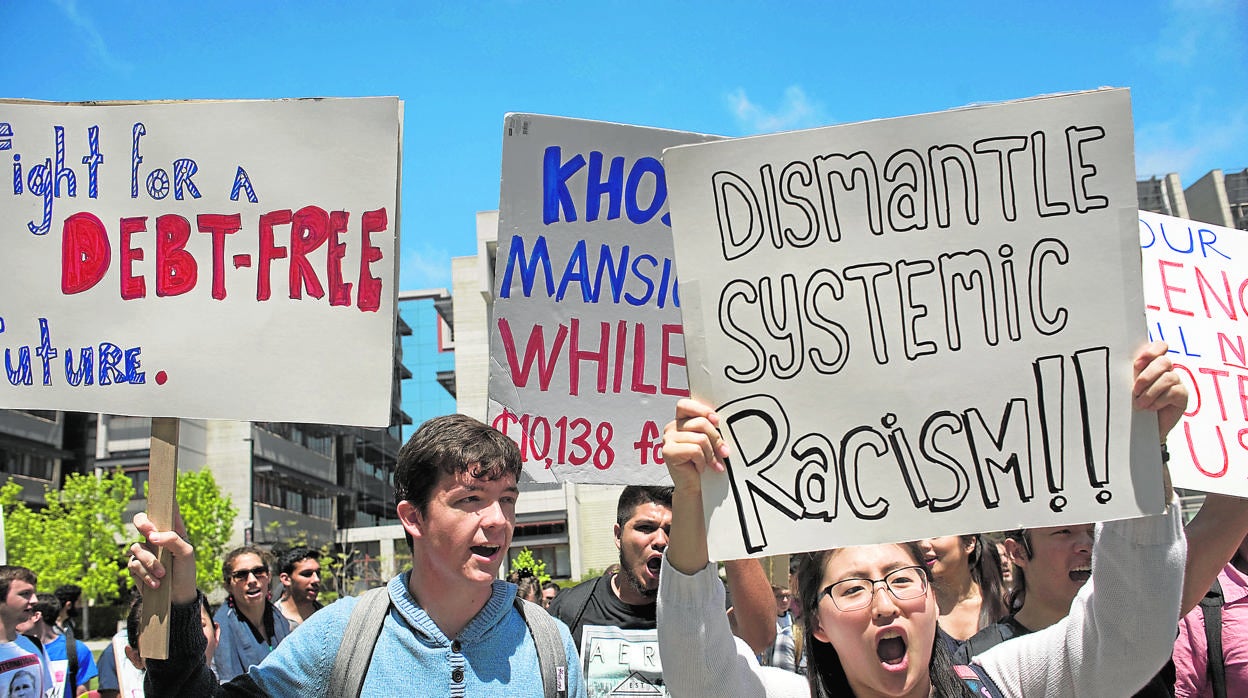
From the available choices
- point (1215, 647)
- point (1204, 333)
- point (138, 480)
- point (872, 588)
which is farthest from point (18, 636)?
point (138, 480)

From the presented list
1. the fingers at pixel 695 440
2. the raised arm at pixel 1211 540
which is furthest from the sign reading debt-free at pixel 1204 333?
the fingers at pixel 695 440


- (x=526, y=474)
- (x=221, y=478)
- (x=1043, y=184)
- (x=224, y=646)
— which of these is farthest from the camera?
(x=221, y=478)

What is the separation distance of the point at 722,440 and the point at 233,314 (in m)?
1.50

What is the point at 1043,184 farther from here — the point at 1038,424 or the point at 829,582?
the point at 829,582

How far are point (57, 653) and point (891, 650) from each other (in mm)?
6414

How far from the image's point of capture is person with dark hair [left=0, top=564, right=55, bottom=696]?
492 centimetres

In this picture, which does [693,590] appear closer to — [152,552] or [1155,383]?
[1155,383]

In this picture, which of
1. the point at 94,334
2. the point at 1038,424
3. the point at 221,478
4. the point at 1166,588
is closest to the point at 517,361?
the point at 94,334

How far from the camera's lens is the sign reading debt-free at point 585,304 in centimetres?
354

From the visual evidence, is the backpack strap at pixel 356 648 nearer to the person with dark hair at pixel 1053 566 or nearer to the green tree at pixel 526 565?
the person with dark hair at pixel 1053 566

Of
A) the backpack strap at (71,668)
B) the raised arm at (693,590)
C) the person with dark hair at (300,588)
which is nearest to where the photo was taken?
the raised arm at (693,590)

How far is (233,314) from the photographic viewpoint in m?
2.83

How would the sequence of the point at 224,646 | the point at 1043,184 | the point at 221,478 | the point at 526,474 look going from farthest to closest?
the point at 221,478 < the point at 224,646 < the point at 526,474 < the point at 1043,184

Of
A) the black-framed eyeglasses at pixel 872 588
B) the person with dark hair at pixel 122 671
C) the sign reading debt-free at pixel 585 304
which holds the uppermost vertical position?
the sign reading debt-free at pixel 585 304
